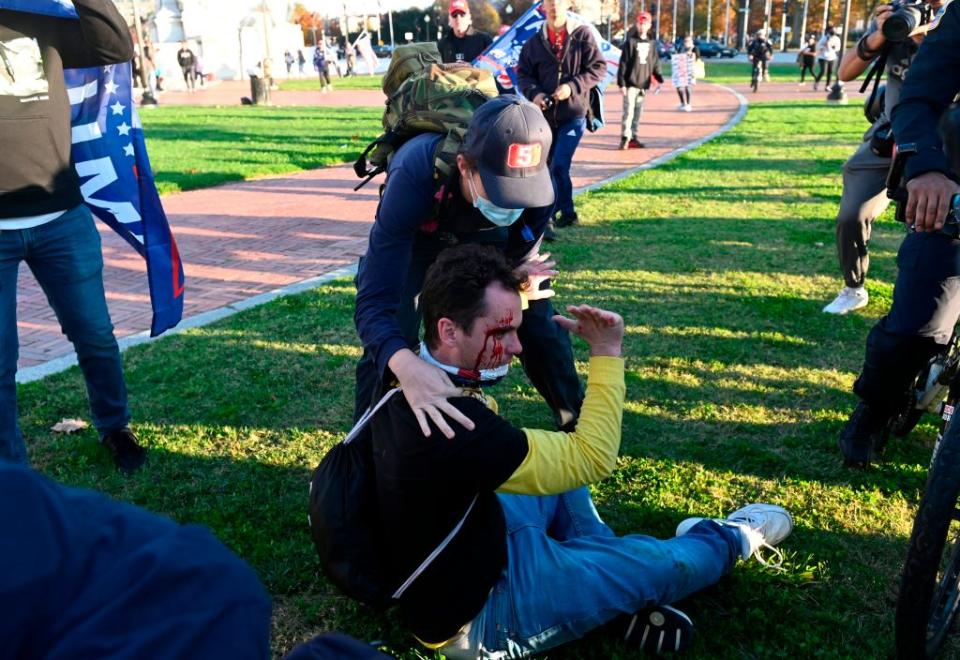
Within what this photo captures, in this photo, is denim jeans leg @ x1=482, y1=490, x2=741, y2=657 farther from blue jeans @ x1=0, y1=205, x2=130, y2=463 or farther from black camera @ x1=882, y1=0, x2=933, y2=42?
black camera @ x1=882, y1=0, x2=933, y2=42

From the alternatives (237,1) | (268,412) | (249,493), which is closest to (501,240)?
(249,493)

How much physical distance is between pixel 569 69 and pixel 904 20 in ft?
14.8

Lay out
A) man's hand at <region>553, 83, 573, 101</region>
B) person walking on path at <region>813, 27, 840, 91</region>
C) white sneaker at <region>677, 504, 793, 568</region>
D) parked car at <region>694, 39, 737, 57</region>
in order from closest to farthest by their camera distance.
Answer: white sneaker at <region>677, 504, 793, 568</region>, man's hand at <region>553, 83, 573, 101</region>, person walking on path at <region>813, 27, 840, 91</region>, parked car at <region>694, 39, 737, 57</region>

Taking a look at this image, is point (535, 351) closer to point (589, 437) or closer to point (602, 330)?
point (602, 330)

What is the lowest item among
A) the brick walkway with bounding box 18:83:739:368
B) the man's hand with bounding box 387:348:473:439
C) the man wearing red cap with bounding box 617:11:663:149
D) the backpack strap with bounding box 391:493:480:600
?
the brick walkway with bounding box 18:83:739:368

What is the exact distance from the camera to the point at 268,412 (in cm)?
432

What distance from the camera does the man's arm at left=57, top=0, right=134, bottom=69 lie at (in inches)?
133

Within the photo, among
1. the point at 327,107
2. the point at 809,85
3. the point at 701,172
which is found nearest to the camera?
the point at 701,172

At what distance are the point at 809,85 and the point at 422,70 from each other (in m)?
29.3

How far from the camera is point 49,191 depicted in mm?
3242

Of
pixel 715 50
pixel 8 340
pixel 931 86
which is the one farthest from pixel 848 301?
pixel 715 50

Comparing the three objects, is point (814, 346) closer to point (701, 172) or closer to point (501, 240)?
point (501, 240)

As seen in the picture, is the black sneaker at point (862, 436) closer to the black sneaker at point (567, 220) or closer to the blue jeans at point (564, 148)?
the blue jeans at point (564, 148)

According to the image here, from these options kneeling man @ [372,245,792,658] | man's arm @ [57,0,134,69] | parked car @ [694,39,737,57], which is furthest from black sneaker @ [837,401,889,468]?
parked car @ [694,39,737,57]
